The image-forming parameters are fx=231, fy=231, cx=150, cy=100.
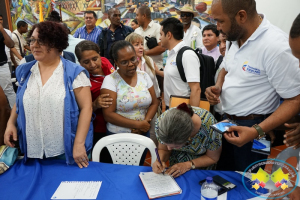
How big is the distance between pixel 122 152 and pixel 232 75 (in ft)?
3.35

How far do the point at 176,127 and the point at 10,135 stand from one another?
1.21 meters

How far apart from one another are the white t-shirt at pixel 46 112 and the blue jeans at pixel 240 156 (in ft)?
3.79

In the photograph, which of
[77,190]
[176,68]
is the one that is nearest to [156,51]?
[176,68]

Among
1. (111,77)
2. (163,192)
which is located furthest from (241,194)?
(111,77)

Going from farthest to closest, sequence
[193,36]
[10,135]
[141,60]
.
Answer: [193,36] < [141,60] < [10,135]

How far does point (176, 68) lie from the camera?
2328mm

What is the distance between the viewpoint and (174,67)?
234 centimetres

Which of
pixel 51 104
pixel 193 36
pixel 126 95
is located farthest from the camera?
pixel 193 36

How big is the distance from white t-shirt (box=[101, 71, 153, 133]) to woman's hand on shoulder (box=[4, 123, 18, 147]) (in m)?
0.74


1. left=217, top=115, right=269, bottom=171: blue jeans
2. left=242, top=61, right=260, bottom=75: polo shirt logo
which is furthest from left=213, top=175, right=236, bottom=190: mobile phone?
left=242, top=61, right=260, bottom=75: polo shirt logo

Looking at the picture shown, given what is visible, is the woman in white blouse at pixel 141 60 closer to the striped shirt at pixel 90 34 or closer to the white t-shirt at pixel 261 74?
the white t-shirt at pixel 261 74

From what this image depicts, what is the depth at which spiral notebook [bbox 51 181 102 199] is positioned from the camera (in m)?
1.29

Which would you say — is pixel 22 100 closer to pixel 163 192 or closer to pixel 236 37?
pixel 163 192

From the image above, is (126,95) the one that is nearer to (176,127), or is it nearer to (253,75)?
(176,127)
